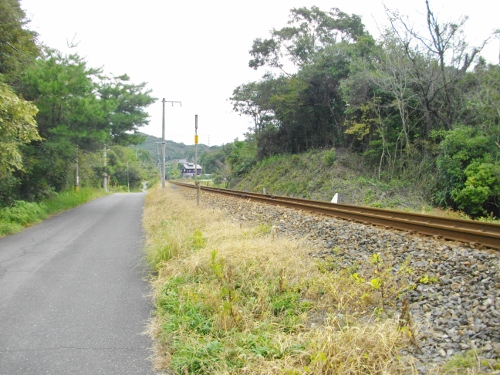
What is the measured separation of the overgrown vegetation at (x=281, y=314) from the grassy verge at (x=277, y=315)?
1 cm

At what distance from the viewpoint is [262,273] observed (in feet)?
16.1

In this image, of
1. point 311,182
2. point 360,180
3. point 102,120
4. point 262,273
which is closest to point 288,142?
point 311,182

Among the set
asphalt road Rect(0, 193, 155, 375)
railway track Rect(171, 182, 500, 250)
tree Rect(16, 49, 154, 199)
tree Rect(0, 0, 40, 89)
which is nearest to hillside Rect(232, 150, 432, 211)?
railway track Rect(171, 182, 500, 250)

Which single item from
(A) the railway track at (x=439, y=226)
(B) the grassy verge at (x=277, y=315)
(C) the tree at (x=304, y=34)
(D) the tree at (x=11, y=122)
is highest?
(C) the tree at (x=304, y=34)

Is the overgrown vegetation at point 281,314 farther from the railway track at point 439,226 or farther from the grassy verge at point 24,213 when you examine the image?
the grassy verge at point 24,213

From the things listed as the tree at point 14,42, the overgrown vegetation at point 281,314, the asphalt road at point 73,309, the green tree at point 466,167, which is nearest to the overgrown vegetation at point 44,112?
the tree at point 14,42

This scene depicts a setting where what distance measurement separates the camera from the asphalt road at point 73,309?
3582mm

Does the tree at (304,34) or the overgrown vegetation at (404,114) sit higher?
the tree at (304,34)

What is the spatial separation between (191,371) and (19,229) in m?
10.8

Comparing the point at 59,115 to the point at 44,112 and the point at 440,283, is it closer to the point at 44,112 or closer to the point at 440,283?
the point at 44,112

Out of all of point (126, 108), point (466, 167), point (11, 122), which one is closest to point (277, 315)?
point (11, 122)

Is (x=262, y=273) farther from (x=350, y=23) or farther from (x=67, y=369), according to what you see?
(x=350, y=23)

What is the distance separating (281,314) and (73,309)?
2806 millimetres

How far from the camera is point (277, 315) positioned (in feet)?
13.3
